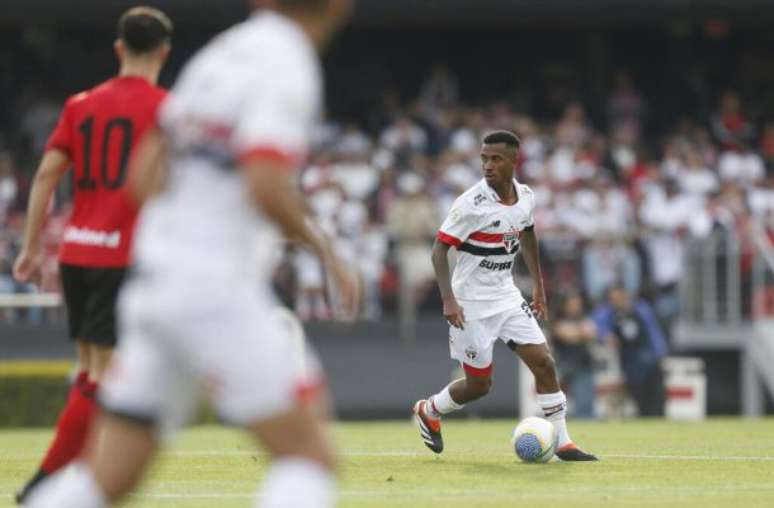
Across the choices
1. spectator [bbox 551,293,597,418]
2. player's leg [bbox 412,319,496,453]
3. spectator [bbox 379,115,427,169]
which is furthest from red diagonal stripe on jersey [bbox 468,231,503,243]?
spectator [bbox 379,115,427,169]

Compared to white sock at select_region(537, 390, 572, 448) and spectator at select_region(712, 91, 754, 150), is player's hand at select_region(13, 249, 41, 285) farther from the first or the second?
spectator at select_region(712, 91, 754, 150)

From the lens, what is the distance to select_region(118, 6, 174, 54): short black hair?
8.75 m

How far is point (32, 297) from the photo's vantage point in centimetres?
2506

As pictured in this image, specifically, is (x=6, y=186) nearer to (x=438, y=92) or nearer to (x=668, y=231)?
(x=438, y=92)

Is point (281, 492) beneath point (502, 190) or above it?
beneath

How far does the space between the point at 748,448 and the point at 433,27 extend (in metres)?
20.3

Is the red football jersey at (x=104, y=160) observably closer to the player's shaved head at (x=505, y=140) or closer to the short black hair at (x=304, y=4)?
the short black hair at (x=304, y=4)

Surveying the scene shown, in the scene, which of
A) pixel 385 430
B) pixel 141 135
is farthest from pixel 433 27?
pixel 141 135

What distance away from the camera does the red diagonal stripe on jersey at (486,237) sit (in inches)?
526

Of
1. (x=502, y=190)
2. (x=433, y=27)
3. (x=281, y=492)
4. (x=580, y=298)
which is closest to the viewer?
(x=281, y=492)

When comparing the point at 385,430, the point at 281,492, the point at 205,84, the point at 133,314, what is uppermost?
the point at 205,84

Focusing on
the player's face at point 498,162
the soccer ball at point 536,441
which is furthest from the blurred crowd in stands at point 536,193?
the soccer ball at point 536,441

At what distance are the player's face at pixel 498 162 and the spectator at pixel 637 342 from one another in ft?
39.7

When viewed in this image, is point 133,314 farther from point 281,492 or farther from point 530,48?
point 530,48
